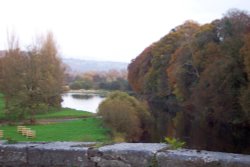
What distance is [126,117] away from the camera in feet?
103

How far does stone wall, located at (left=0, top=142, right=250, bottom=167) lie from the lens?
4535 mm

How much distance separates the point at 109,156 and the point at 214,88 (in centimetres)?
3586

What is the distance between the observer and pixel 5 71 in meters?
37.0

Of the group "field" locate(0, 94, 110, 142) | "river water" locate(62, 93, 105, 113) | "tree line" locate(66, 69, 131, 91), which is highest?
"tree line" locate(66, 69, 131, 91)

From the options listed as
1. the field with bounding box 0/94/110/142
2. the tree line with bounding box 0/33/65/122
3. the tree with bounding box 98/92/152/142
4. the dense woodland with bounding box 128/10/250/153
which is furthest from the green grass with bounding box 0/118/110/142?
the dense woodland with bounding box 128/10/250/153

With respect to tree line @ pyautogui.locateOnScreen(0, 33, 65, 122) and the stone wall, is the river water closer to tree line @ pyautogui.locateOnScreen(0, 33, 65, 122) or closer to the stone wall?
tree line @ pyautogui.locateOnScreen(0, 33, 65, 122)

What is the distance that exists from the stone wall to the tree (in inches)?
925

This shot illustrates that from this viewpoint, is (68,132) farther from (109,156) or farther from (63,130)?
(109,156)

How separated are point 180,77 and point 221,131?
1903cm

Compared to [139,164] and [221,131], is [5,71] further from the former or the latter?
[139,164]

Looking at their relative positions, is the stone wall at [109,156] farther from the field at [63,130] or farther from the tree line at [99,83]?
the tree line at [99,83]

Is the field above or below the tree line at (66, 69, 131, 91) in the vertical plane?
below

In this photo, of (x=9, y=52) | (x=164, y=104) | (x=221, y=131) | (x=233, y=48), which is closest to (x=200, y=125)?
(x=221, y=131)

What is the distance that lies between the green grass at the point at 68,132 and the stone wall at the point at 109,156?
17551mm
